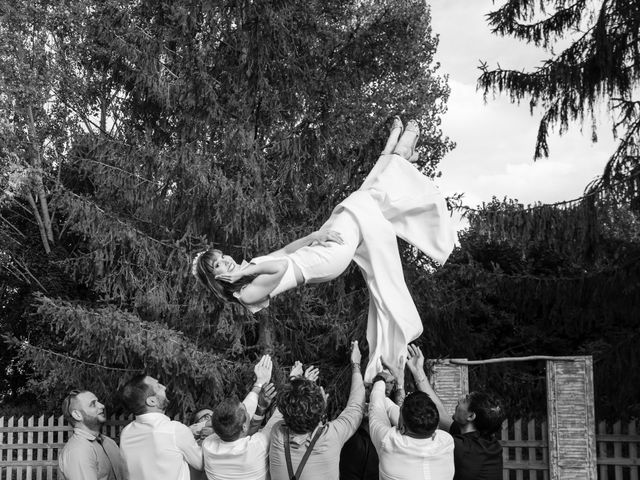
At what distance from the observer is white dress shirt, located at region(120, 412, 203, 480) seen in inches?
160

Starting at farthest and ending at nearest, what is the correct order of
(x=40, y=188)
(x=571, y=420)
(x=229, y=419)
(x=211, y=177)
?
1. (x=40, y=188)
2. (x=211, y=177)
3. (x=571, y=420)
4. (x=229, y=419)

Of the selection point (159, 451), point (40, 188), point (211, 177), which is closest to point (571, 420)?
point (159, 451)

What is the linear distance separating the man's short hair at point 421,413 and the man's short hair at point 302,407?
0.41m

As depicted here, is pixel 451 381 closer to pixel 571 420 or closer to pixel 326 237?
pixel 571 420

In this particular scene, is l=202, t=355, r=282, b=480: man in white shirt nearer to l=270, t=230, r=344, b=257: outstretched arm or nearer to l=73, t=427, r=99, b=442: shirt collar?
l=73, t=427, r=99, b=442: shirt collar

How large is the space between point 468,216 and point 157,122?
199 inches

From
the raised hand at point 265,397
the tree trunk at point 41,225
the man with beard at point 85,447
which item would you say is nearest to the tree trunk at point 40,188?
the tree trunk at point 41,225

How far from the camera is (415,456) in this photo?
346cm

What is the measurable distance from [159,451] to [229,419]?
24.5 inches

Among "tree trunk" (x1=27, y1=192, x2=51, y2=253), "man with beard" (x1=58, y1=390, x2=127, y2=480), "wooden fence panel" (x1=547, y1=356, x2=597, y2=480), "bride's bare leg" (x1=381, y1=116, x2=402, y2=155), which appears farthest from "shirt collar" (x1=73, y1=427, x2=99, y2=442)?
"tree trunk" (x1=27, y1=192, x2=51, y2=253)

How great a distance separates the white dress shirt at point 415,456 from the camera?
3.46 meters

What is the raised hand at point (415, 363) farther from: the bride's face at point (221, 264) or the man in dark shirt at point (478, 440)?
the bride's face at point (221, 264)

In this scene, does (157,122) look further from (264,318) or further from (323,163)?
(264,318)

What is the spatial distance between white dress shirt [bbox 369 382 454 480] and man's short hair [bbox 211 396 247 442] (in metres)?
0.68
